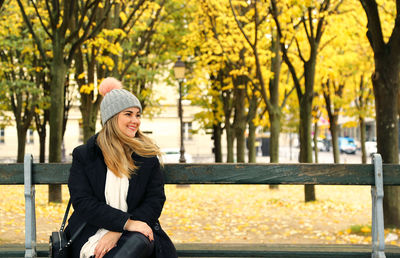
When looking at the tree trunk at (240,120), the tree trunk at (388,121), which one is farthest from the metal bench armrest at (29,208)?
the tree trunk at (240,120)

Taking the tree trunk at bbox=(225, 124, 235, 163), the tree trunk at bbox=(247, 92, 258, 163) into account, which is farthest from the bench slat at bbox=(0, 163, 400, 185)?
the tree trunk at bbox=(225, 124, 235, 163)

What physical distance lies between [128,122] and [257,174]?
110cm

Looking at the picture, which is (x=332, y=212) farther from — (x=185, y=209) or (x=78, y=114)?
(x=78, y=114)

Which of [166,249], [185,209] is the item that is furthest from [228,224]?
[166,249]

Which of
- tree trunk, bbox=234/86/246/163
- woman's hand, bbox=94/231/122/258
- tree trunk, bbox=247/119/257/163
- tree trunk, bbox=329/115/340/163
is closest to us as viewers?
woman's hand, bbox=94/231/122/258

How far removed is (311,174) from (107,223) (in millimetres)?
1611

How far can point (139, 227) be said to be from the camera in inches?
134

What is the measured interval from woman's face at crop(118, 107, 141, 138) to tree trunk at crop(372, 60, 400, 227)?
18.4ft

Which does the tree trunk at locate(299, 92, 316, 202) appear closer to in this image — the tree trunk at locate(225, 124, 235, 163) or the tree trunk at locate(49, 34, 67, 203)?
the tree trunk at locate(49, 34, 67, 203)

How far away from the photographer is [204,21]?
20641 millimetres

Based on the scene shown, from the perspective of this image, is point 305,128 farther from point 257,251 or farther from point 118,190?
point 118,190

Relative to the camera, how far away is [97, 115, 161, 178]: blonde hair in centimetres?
347

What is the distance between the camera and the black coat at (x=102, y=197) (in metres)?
3.39

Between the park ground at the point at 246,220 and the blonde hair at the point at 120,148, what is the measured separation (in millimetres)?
5048
